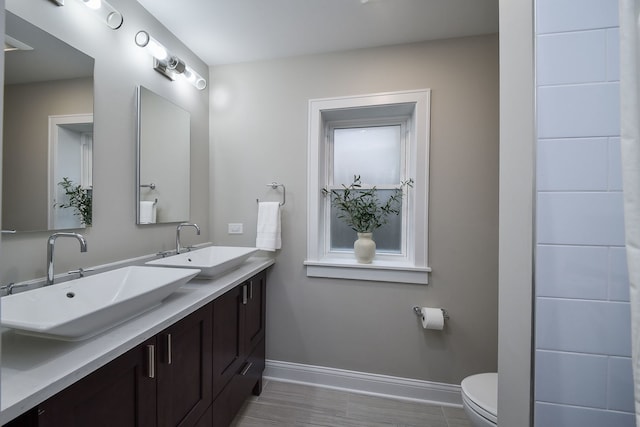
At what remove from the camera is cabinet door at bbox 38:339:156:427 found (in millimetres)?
716

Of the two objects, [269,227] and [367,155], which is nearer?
[269,227]

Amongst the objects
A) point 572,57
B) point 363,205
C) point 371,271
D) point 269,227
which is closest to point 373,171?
point 363,205

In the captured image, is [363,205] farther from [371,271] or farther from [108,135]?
[108,135]

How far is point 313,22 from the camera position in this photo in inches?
66.9

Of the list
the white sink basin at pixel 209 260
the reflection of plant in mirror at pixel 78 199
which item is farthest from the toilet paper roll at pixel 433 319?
the reflection of plant in mirror at pixel 78 199

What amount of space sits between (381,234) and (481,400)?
1130 mm

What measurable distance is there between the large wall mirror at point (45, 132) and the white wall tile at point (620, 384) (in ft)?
6.36

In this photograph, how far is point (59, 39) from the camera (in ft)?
3.90

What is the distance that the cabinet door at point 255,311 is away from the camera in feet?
5.61

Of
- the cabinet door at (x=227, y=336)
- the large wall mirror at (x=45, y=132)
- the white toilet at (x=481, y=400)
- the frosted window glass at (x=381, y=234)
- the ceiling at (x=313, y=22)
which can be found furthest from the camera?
the frosted window glass at (x=381, y=234)

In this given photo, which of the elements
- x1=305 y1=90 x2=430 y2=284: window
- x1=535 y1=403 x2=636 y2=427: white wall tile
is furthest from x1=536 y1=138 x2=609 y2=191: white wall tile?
x1=305 y1=90 x2=430 y2=284: window

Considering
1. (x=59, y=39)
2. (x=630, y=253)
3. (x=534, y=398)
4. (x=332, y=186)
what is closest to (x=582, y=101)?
(x=630, y=253)

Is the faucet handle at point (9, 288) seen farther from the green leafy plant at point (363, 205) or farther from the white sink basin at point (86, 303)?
the green leafy plant at point (363, 205)

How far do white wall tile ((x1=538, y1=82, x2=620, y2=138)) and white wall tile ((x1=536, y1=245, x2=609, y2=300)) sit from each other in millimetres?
310
